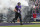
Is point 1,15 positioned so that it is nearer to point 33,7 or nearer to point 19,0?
point 19,0

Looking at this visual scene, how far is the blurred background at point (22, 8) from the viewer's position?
9086 millimetres

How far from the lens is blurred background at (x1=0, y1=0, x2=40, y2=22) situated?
9.09 m

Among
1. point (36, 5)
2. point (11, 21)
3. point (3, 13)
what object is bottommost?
point (11, 21)

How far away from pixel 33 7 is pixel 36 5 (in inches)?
11.6

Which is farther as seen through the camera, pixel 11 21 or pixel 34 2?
pixel 34 2

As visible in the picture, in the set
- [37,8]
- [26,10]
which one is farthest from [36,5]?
[26,10]

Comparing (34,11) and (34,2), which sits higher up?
(34,2)

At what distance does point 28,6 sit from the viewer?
9398mm

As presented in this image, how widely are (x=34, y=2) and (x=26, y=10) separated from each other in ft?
3.02

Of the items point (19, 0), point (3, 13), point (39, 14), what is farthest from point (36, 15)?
point (3, 13)

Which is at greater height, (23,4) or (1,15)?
(23,4)

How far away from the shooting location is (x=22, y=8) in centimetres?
935

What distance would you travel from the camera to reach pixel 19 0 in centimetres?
928

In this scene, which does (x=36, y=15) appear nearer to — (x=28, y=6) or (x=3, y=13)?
(x=28, y=6)
